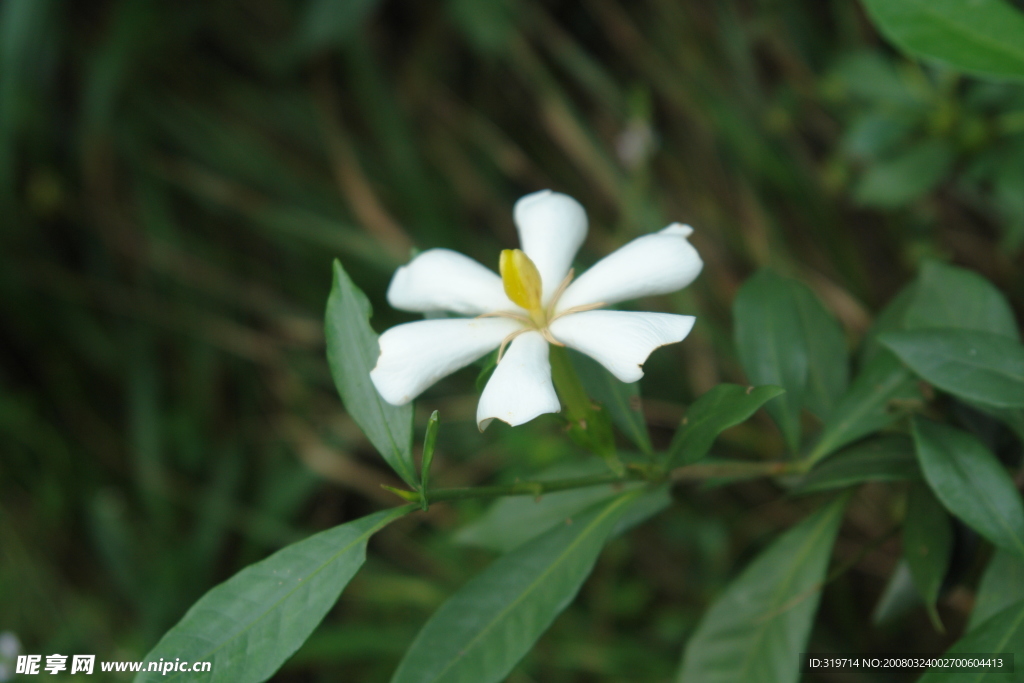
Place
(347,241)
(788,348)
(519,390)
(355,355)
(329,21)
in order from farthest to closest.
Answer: (347,241) → (329,21) → (788,348) → (355,355) → (519,390)

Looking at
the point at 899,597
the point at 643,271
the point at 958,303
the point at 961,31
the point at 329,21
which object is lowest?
the point at 899,597

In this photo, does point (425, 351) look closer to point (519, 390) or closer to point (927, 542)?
point (519, 390)

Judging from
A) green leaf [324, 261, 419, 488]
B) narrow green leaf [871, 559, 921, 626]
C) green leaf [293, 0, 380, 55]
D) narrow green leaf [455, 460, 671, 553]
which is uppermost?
green leaf [293, 0, 380, 55]

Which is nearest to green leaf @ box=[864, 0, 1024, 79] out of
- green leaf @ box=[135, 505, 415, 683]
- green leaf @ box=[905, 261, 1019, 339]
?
green leaf @ box=[905, 261, 1019, 339]

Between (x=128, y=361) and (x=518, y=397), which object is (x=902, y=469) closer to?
(x=518, y=397)

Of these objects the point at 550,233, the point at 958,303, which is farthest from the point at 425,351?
the point at 958,303

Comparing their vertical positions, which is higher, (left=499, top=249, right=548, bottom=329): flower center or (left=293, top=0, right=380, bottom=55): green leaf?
(left=293, top=0, right=380, bottom=55): green leaf

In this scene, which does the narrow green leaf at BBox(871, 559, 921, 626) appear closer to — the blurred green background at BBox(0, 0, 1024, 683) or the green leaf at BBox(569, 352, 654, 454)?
the green leaf at BBox(569, 352, 654, 454)

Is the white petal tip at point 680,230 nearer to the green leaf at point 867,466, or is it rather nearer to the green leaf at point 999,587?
the green leaf at point 867,466
